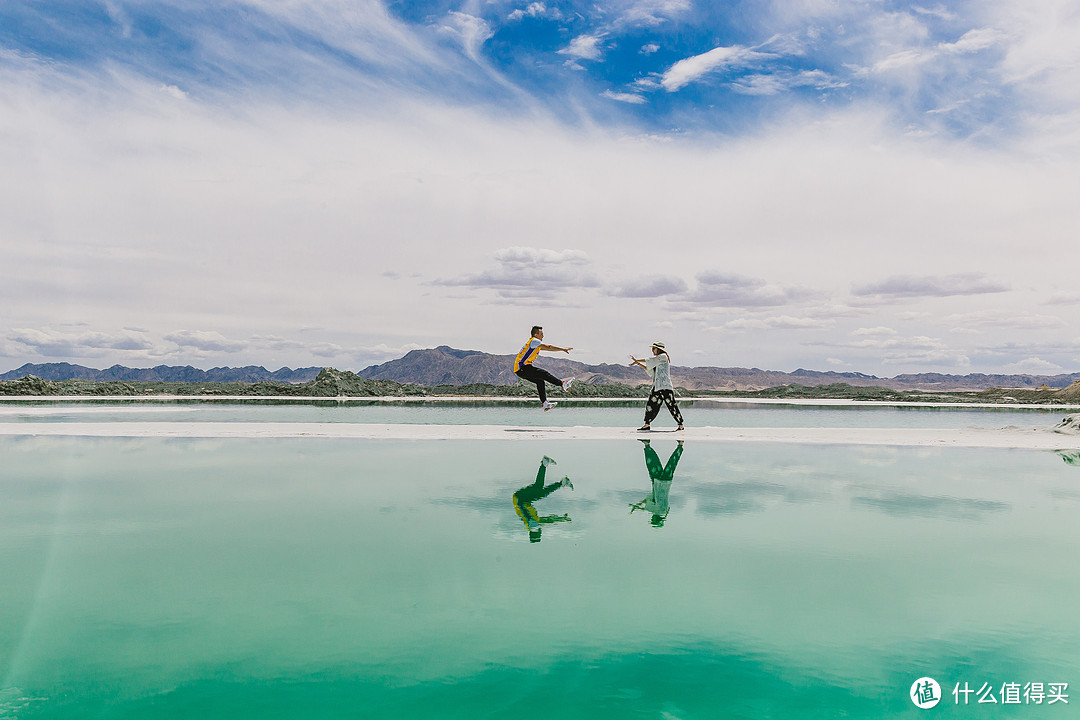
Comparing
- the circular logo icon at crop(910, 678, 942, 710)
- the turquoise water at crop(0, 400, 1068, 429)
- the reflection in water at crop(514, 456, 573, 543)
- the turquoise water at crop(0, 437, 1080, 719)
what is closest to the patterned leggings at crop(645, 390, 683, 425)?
the turquoise water at crop(0, 400, 1068, 429)

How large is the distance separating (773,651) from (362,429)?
1433cm

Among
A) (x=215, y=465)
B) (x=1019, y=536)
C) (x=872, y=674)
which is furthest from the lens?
(x=215, y=465)

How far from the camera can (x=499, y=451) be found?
12539mm

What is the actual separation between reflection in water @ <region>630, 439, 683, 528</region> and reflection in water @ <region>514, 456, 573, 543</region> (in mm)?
959

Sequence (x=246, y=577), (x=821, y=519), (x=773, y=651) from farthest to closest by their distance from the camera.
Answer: (x=821, y=519), (x=246, y=577), (x=773, y=651)

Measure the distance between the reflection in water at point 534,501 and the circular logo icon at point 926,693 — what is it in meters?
3.16

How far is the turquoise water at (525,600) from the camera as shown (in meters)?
3.26

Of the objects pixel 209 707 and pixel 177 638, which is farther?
pixel 177 638

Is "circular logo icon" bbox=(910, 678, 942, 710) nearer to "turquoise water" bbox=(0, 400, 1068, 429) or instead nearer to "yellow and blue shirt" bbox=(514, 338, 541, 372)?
"yellow and blue shirt" bbox=(514, 338, 541, 372)

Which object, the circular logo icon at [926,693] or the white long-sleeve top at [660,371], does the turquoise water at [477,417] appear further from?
the circular logo icon at [926,693]

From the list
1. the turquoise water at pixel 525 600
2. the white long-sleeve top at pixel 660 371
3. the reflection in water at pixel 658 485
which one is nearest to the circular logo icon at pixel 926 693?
the turquoise water at pixel 525 600

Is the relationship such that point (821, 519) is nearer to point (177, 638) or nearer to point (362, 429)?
point (177, 638)

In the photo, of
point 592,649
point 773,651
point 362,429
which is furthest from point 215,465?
point 773,651

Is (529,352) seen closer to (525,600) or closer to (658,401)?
(658,401)
